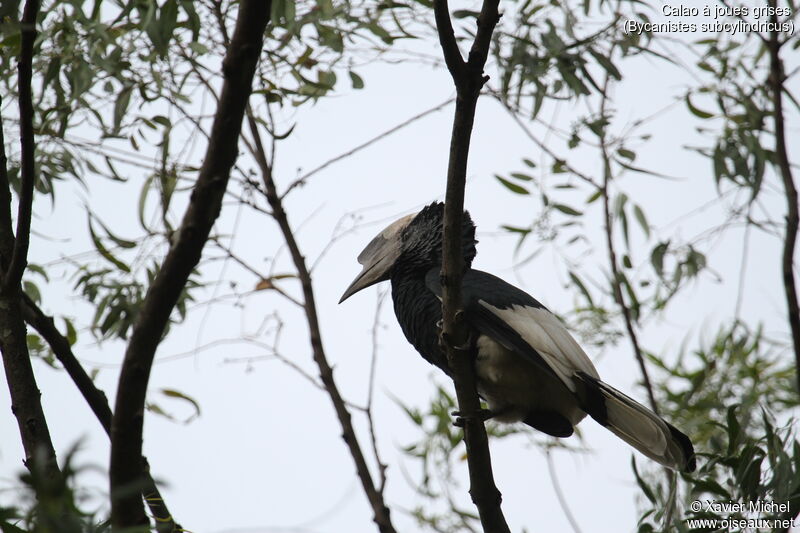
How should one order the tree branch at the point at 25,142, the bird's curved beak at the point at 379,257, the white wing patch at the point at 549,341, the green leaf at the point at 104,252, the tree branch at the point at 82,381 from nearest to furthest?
the tree branch at the point at 25,142, the tree branch at the point at 82,381, the white wing patch at the point at 549,341, the green leaf at the point at 104,252, the bird's curved beak at the point at 379,257

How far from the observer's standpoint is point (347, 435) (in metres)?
2.29

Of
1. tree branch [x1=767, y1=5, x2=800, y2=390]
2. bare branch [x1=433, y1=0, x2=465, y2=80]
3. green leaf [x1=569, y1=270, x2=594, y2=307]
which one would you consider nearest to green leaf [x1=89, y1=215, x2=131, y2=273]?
bare branch [x1=433, y1=0, x2=465, y2=80]

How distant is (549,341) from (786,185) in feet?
3.47

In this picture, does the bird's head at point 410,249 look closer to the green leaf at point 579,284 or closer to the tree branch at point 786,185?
the green leaf at point 579,284

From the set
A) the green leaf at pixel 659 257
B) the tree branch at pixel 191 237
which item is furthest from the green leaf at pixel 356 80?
the tree branch at pixel 191 237

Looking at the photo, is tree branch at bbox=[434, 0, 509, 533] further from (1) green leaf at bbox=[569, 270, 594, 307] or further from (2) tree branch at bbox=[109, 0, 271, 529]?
(1) green leaf at bbox=[569, 270, 594, 307]

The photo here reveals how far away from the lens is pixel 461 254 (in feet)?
5.36

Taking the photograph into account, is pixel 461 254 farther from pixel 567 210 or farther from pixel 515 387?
pixel 567 210

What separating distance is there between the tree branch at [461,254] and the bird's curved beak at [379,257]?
901 mm

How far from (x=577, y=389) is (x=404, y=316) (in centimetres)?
55

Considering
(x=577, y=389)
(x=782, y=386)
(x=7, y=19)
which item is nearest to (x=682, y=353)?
(x=782, y=386)

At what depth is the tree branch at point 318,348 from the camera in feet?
7.13

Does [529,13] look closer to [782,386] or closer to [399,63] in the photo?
[399,63]

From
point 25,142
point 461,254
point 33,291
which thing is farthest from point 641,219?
point 25,142
